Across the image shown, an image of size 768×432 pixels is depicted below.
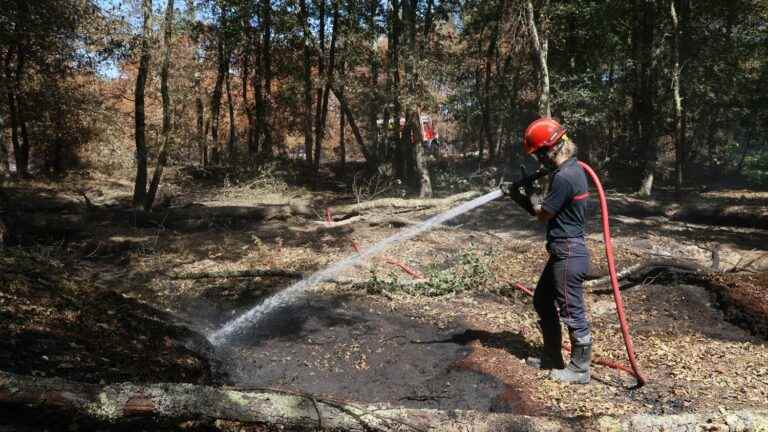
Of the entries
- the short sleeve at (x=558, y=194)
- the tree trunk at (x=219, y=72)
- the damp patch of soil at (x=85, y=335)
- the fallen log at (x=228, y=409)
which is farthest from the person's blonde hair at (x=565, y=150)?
the tree trunk at (x=219, y=72)

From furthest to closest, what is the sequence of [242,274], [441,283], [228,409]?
[242,274] < [441,283] < [228,409]

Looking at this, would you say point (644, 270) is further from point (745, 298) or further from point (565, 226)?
point (565, 226)

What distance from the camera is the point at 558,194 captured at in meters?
3.96

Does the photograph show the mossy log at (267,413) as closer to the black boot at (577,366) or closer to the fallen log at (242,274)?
the black boot at (577,366)

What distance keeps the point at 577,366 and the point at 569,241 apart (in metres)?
1.02

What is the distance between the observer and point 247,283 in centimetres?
732

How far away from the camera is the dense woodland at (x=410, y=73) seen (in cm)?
1267

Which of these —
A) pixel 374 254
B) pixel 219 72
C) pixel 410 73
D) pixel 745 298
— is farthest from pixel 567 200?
pixel 219 72

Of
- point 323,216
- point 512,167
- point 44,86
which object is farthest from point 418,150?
point 44,86

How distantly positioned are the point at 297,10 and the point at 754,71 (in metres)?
16.5

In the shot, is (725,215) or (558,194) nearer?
(558,194)

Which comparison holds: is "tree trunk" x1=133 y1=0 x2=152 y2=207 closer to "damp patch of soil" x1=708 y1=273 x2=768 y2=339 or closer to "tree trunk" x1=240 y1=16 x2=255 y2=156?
"tree trunk" x1=240 y1=16 x2=255 y2=156

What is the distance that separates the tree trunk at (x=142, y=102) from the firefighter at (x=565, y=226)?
10445 millimetres

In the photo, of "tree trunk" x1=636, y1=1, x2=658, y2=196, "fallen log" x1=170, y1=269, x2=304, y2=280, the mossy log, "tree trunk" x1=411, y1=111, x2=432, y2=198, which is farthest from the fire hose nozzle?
"tree trunk" x1=636, y1=1, x2=658, y2=196
